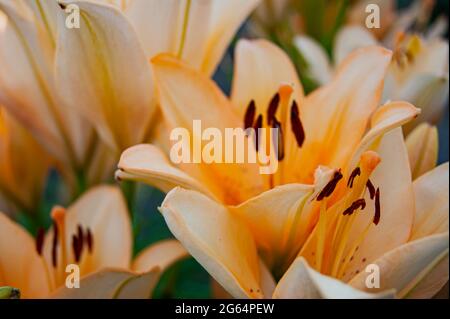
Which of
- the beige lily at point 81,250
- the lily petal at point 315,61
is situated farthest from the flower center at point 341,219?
the lily petal at point 315,61

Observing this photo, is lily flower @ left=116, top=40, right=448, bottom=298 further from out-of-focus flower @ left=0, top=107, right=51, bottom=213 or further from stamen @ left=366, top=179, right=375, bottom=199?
out-of-focus flower @ left=0, top=107, right=51, bottom=213

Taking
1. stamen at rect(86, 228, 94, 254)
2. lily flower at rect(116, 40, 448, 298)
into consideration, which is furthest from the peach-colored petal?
stamen at rect(86, 228, 94, 254)

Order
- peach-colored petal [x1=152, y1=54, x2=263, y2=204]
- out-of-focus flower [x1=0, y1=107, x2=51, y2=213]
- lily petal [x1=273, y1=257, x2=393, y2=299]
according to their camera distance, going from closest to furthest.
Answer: lily petal [x1=273, y1=257, x2=393, y2=299] → peach-colored petal [x1=152, y1=54, x2=263, y2=204] → out-of-focus flower [x1=0, y1=107, x2=51, y2=213]

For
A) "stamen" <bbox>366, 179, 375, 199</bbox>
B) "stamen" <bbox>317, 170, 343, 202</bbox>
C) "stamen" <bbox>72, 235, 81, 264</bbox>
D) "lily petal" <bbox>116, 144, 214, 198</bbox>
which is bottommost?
"stamen" <bbox>72, 235, 81, 264</bbox>

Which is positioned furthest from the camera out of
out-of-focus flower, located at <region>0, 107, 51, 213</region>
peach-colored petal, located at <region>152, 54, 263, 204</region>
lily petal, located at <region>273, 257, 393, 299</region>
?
out-of-focus flower, located at <region>0, 107, 51, 213</region>

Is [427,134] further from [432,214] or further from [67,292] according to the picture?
[67,292]

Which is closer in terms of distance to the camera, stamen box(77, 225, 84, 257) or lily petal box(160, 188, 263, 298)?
lily petal box(160, 188, 263, 298)

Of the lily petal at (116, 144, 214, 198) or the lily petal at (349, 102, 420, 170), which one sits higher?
the lily petal at (349, 102, 420, 170)
